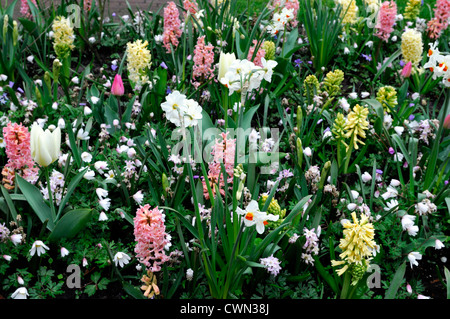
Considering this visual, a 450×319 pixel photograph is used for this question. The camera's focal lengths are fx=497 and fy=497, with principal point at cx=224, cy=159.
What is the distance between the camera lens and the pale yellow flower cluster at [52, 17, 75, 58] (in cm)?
326

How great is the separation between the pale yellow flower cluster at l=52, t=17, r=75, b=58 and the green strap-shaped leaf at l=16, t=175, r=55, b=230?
1.38 meters

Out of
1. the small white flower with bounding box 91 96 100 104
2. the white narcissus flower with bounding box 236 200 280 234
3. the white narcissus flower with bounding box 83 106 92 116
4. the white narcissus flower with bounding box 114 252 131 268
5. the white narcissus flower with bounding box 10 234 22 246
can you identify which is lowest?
the white narcissus flower with bounding box 114 252 131 268

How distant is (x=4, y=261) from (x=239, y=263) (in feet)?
3.31

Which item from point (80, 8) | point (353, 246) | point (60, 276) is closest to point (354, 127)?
point (353, 246)

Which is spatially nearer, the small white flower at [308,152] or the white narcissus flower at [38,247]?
the white narcissus flower at [38,247]

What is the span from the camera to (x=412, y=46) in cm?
332

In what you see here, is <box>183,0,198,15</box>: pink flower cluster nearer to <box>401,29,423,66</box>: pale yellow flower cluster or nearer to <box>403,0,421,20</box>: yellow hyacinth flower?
<box>401,29,423,66</box>: pale yellow flower cluster

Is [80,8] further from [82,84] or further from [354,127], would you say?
[354,127]

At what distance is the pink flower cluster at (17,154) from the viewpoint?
2.12 meters

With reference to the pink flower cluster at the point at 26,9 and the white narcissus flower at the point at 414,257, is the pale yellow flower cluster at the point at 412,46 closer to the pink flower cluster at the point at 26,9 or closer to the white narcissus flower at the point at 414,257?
the white narcissus flower at the point at 414,257

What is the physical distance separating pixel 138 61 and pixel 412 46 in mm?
1814

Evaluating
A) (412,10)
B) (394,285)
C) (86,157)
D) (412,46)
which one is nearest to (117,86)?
(86,157)

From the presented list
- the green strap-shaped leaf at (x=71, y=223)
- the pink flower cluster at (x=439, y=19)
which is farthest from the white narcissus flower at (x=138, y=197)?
the pink flower cluster at (x=439, y=19)

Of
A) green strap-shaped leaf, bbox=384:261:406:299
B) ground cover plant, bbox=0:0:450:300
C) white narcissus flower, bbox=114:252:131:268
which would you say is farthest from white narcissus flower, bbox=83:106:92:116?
green strap-shaped leaf, bbox=384:261:406:299
